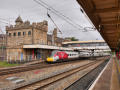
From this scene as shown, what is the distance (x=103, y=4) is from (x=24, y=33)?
129 feet

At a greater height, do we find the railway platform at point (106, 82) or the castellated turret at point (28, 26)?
the castellated turret at point (28, 26)

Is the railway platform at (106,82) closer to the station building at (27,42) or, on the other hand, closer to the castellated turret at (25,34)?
the station building at (27,42)

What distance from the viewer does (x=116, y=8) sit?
20.8 feet

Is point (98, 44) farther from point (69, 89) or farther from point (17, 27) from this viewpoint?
point (69, 89)

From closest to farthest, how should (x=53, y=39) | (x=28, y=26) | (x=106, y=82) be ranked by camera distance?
(x=106, y=82) → (x=28, y=26) → (x=53, y=39)

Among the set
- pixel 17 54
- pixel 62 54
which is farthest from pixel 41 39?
pixel 62 54

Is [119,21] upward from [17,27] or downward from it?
downward

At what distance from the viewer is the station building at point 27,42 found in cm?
3541

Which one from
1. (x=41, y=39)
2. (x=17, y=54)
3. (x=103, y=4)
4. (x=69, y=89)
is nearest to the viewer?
(x=103, y=4)

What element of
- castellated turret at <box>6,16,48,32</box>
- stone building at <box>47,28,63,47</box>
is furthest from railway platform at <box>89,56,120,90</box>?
stone building at <box>47,28,63,47</box>

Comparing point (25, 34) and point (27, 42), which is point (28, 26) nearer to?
point (25, 34)

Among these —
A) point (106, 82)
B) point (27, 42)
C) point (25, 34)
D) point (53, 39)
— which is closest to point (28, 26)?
point (25, 34)

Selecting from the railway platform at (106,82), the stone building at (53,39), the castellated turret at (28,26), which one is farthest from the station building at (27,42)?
the railway platform at (106,82)

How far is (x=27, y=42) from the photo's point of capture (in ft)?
140
